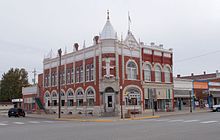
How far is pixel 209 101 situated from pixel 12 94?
5434 centimetres

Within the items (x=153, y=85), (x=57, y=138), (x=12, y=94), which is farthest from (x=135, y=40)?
(x=12, y=94)

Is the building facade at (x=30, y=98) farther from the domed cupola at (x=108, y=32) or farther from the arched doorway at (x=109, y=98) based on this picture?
the domed cupola at (x=108, y=32)

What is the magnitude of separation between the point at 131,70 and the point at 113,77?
3965 mm

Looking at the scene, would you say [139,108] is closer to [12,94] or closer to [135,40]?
[135,40]

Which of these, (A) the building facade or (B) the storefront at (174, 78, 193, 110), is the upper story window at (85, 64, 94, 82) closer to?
(B) the storefront at (174, 78, 193, 110)

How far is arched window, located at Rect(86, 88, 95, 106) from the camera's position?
135 feet

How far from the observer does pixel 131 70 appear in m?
41.8

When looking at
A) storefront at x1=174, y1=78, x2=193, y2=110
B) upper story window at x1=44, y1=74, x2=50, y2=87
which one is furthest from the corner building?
storefront at x1=174, y1=78, x2=193, y2=110

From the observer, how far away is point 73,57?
45812mm

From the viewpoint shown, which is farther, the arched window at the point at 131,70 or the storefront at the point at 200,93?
the storefront at the point at 200,93

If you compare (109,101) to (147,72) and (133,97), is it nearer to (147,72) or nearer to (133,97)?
(133,97)

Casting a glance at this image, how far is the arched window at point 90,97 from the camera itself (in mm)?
41178

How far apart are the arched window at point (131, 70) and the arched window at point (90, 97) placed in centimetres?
570

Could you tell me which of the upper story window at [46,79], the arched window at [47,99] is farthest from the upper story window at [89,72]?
the arched window at [47,99]
